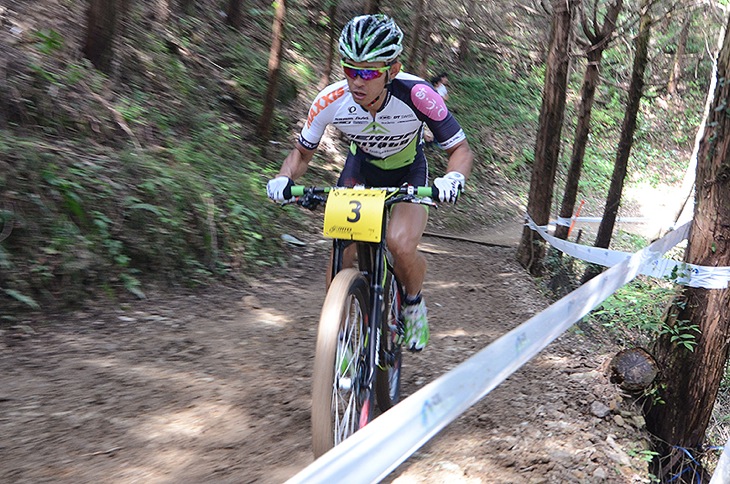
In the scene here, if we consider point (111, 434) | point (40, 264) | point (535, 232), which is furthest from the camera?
point (535, 232)

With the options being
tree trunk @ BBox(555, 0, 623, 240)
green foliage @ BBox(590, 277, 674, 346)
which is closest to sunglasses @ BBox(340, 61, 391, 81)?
green foliage @ BBox(590, 277, 674, 346)

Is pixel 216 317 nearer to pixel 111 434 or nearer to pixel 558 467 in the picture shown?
pixel 111 434

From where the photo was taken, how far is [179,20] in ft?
41.5

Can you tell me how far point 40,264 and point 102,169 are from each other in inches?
63.5

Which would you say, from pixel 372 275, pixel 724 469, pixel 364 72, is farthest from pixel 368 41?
pixel 724 469

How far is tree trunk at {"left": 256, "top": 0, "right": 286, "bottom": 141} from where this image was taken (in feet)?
35.2

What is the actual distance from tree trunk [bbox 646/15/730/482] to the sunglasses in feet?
Answer: 9.07

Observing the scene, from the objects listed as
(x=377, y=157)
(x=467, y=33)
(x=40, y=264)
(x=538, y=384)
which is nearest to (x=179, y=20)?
(x=40, y=264)

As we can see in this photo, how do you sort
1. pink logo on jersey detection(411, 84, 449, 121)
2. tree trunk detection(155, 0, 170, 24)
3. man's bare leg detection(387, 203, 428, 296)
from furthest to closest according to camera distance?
tree trunk detection(155, 0, 170, 24), pink logo on jersey detection(411, 84, 449, 121), man's bare leg detection(387, 203, 428, 296)

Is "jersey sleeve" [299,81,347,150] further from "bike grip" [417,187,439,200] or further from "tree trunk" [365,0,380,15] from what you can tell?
"tree trunk" [365,0,380,15]

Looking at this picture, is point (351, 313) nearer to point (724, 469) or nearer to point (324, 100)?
point (324, 100)

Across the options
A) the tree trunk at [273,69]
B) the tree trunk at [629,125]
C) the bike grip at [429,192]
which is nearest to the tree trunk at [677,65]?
the tree trunk at [629,125]

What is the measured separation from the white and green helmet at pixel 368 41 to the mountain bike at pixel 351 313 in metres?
0.79

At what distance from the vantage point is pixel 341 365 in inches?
118
